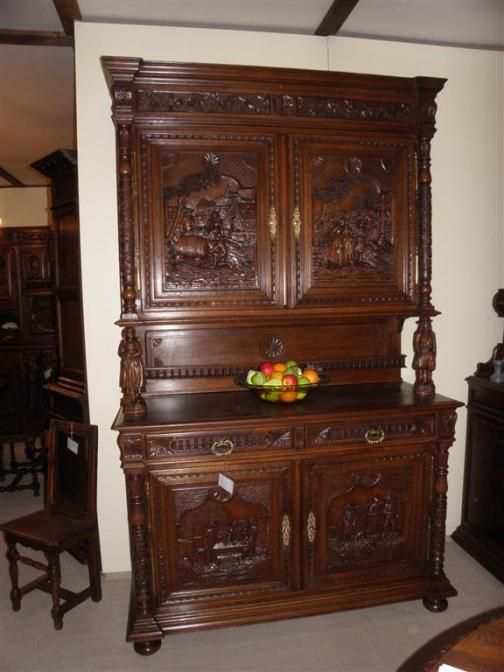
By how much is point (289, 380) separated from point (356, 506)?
2.04 feet

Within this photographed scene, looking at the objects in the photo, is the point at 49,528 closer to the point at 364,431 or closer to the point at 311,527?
the point at 311,527

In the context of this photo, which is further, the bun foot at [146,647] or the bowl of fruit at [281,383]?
the bowl of fruit at [281,383]

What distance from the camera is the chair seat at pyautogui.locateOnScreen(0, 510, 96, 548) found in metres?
2.06

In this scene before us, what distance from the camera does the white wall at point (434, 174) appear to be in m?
2.26

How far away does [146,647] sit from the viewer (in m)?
1.95

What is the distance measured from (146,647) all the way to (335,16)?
2.89 meters

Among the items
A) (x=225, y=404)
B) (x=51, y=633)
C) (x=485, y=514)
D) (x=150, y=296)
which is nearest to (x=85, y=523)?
(x=51, y=633)

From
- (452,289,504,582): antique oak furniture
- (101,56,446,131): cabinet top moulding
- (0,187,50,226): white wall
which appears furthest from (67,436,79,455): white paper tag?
(0,187,50,226): white wall

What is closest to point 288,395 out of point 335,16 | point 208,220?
point 208,220

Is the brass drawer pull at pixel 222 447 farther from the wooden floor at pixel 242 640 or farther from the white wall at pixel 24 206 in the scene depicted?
the white wall at pixel 24 206

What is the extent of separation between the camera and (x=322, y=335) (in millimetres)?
2438

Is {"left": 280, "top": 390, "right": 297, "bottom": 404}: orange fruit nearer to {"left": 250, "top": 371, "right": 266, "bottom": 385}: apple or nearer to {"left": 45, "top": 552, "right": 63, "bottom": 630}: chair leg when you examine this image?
{"left": 250, "top": 371, "right": 266, "bottom": 385}: apple

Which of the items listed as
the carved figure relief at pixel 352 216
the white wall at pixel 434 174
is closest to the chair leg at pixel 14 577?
the white wall at pixel 434 174

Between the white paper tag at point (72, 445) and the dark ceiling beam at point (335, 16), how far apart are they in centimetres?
237
